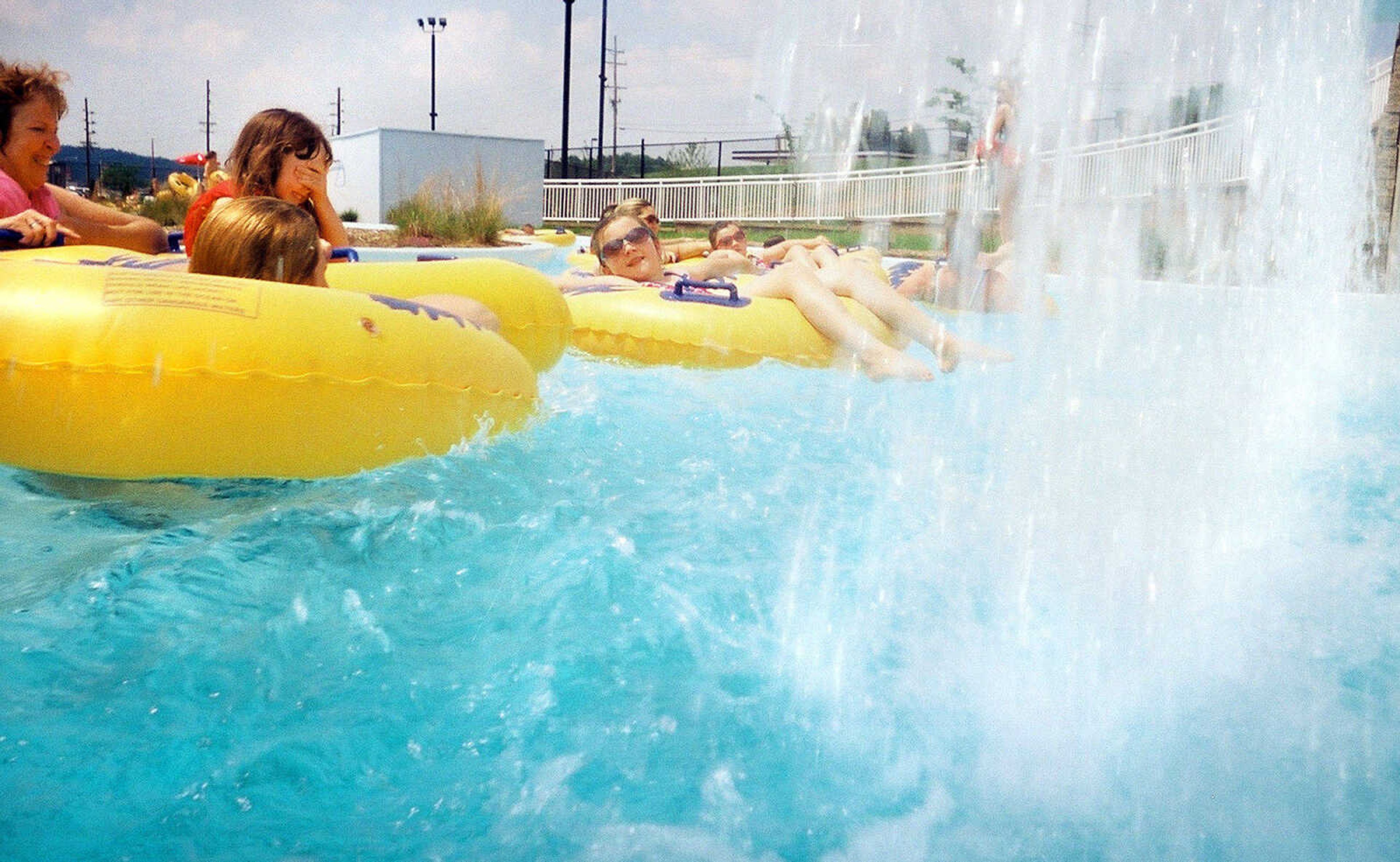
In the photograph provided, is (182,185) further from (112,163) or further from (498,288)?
(112,163)

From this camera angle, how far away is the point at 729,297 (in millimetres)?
4492

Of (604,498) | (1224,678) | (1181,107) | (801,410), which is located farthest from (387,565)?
(1181,107)

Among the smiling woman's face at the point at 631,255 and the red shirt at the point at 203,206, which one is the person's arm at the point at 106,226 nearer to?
the red shirt at the point at 203,206

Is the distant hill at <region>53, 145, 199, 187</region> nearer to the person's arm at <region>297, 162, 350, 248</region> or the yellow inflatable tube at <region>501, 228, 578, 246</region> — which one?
the yellow inflatable tube at <region>501, 228, 578, 246</region>

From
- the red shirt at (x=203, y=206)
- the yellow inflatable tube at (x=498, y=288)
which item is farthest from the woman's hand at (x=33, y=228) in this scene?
the yellow inflatable tube at (x=498, y=288)

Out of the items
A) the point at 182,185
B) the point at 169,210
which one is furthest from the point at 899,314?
the point at 169,210

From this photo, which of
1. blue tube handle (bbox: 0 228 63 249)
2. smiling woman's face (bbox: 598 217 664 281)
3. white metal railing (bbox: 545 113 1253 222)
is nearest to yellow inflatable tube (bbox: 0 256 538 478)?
blue tube handle (bbox: 0 228 63 249)

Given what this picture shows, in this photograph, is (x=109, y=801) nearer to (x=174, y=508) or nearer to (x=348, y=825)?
(x=348, y=825)

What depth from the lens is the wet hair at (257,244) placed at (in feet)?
9.13

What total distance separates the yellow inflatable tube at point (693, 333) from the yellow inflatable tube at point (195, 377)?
1.82m

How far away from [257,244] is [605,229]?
2826 millimetres

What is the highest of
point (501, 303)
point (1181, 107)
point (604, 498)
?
point (1181, 107)

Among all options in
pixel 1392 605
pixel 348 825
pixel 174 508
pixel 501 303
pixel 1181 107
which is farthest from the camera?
pixel 1181 107

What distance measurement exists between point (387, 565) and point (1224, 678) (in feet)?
5.07
